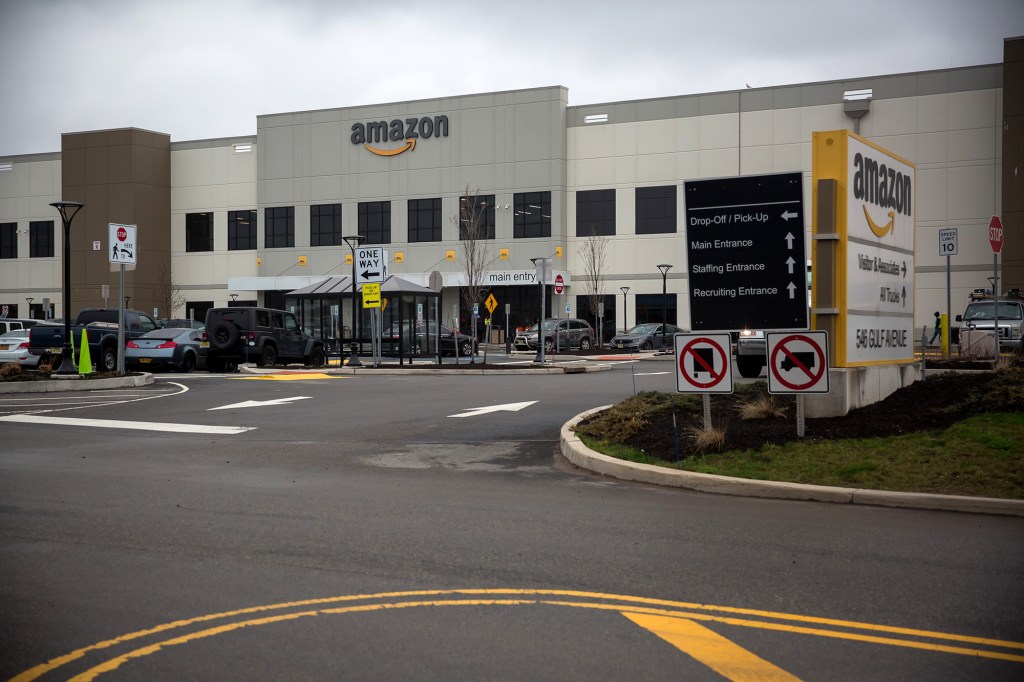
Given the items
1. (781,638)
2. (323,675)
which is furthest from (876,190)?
(323,675)

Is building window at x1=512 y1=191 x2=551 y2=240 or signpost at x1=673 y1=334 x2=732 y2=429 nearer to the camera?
signpost at x1=673 y1=334 x2=732 y2=429

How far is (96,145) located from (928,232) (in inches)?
2021

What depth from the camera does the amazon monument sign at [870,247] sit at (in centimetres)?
1290

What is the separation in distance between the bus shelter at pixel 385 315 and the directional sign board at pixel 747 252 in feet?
68.5

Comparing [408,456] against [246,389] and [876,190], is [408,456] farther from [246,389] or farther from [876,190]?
[246,389]

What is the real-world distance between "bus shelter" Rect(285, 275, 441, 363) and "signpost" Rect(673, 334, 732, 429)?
70.6 feet

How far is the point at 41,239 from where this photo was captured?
72.7m

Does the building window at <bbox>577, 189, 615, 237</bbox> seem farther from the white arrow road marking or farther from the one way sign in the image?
the white arrow road marking

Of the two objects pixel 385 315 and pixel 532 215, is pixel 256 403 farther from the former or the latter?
pixel 532 215

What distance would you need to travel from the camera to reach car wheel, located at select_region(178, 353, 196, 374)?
31125 millimetres

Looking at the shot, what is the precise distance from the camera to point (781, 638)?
17.2ft

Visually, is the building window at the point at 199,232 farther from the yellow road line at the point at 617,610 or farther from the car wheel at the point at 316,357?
A: the yellow road line at the point at 617,610

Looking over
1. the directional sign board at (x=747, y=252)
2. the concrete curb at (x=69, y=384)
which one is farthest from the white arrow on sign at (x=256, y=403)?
the directional sign board at (x=747, y=252)

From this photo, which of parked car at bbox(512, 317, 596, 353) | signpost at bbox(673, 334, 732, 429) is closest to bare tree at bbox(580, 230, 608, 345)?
parked car at bbox(512, 317, 596, 353)
